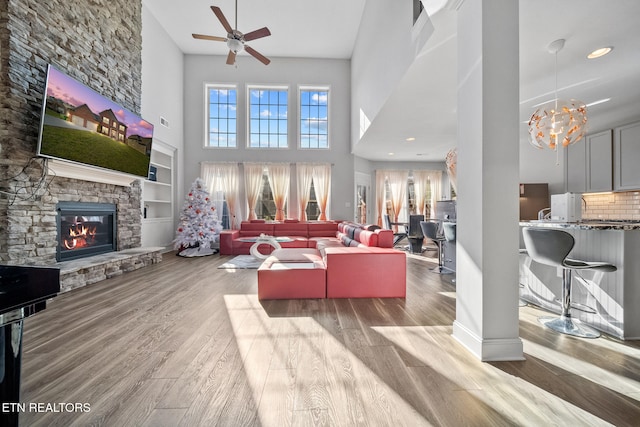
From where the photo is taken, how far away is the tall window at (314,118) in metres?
8.52

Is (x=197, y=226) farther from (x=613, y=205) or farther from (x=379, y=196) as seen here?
(x=613, y=205)

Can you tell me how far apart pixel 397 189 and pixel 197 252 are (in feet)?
21.7

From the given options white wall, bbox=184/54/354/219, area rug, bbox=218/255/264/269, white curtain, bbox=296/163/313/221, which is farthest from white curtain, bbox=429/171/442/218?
area rug, bbox=218/255/264/269

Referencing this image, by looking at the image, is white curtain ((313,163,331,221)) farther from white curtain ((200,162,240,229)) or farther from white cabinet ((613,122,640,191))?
white cabinet ((613,122,640,191))

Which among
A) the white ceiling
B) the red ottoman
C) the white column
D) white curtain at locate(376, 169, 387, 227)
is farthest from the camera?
white curtain at locate(376, 169, 387, 227)

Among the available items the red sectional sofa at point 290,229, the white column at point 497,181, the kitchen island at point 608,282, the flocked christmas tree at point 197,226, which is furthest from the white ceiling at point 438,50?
the flocked christmas tree at point 197,226

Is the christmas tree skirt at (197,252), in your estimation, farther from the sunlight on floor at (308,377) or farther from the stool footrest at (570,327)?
the stool footrest at (570,327)

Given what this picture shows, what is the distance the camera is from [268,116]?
334 inches

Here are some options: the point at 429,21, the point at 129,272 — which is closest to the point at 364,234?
the point at 429,21

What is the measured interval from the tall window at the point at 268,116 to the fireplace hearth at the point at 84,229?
4500mm

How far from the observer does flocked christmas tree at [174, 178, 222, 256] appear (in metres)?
6.77

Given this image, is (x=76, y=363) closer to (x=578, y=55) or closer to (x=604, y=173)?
(x=578, y=55)

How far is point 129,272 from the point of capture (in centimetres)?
475

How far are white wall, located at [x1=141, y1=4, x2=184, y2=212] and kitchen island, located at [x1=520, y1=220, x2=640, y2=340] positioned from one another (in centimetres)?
761
